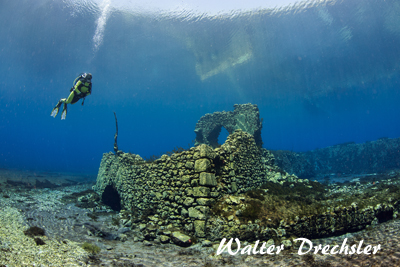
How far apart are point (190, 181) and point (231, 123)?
54.7ft

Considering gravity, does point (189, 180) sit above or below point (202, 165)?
below

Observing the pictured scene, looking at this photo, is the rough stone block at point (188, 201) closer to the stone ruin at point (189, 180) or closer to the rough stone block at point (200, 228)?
the stone ruin at point (189, 180)

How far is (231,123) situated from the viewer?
80.1ft

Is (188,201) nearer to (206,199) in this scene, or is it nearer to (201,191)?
(201,191)

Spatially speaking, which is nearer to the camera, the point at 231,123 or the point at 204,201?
the point at 204,201

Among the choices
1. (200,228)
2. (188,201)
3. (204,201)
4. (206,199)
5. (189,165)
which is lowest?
(200,228)

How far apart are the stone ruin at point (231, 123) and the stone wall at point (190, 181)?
27.5 feet

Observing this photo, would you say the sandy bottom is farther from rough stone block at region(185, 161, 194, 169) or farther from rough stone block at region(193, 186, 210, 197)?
rough stone block at region(185, 161, 194, 169)

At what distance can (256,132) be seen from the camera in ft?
69.3

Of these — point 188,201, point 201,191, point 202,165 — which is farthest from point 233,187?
point 188,201

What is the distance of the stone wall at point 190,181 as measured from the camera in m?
8.54

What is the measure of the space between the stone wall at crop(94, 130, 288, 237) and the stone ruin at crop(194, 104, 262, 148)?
839 cm

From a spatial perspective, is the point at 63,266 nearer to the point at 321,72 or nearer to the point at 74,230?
the point at 74,230

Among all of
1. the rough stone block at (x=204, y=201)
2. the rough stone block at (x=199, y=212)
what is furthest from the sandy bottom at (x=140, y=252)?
the rough stone block at (x=204, y=201)
